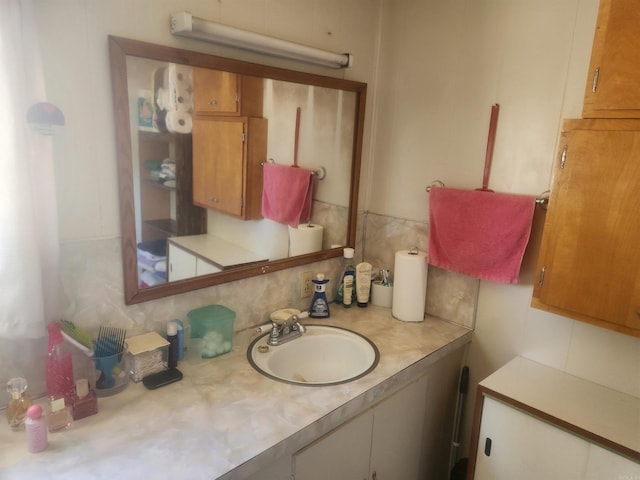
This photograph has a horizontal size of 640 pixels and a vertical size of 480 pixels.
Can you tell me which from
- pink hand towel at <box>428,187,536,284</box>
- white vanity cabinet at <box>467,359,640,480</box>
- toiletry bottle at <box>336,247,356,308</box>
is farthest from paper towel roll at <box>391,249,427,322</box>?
white vanity cabinet at <box>467,359,640,480</box>

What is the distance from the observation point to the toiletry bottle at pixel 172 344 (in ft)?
4.38

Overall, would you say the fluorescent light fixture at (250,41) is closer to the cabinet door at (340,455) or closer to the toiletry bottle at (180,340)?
the toiletry bottle at (180,340)

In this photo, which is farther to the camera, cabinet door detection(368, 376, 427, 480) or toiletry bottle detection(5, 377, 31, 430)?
cabinet door detection(368, 376, 427, 480)

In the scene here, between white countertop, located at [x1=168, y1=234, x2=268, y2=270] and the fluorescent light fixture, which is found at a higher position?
the fluorescent light fixture

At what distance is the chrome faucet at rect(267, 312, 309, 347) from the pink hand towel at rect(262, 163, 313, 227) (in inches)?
14.8

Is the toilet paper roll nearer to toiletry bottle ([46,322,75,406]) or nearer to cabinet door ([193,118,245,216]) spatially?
cabinet door ([193,118,245,216])

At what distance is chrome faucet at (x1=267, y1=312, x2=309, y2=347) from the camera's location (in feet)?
5.17

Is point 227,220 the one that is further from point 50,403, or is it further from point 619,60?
point 619,60

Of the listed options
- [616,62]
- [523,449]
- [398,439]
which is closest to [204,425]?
[398,439]

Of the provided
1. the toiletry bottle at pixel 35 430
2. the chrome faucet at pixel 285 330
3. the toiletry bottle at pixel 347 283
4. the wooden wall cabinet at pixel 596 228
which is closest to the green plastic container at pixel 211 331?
the chrome faucet at pixel 285 330

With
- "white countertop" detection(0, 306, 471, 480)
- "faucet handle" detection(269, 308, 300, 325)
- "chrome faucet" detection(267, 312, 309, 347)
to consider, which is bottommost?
"white countertop" detection(0, 306, 471, 480)

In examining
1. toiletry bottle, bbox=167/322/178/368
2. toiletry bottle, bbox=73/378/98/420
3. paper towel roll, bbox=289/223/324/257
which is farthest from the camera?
paper towel roll, bbox=289/223/324/257

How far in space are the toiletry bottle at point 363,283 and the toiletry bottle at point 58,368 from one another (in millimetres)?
1151

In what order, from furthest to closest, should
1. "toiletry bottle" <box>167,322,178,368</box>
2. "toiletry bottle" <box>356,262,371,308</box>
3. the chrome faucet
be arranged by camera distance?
"toiletry bottle" <box>356,262,371,308</box> → the chrome faucet → "toiletry bottle" <box>167,322,178,368</box>
